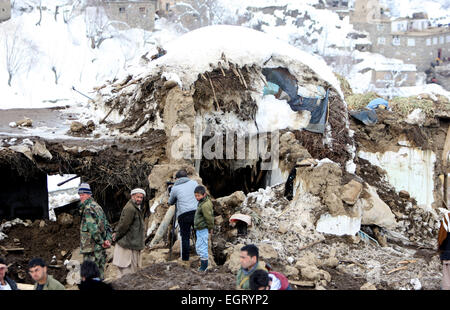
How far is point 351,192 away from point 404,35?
55.6 metres

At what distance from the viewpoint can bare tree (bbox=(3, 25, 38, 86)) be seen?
1277 inches

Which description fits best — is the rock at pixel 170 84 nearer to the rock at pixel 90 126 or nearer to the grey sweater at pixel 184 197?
the rock at pixel 90 126

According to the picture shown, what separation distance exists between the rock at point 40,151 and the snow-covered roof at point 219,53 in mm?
2975

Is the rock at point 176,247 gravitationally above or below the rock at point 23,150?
below

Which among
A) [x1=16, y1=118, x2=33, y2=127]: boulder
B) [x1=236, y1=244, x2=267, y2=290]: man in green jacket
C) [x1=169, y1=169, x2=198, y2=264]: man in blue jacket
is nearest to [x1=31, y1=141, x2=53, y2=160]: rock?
[x1=16, y1=118, x2=33, y2=127]: boulder

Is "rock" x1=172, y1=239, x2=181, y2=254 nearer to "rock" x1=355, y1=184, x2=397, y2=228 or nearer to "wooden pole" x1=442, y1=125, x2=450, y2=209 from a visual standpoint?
"rock" x1=355, y1=184, x2=397, y2=228

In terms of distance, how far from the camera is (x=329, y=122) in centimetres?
1248

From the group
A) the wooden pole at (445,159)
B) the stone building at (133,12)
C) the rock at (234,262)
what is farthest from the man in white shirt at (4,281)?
the stone building at (133,12)

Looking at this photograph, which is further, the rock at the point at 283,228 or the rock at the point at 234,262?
the rock at the point at 283,228

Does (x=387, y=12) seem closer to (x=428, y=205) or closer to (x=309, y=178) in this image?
(x=428, y=205)

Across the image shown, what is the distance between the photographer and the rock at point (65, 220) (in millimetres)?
11172

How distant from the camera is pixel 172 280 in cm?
607
